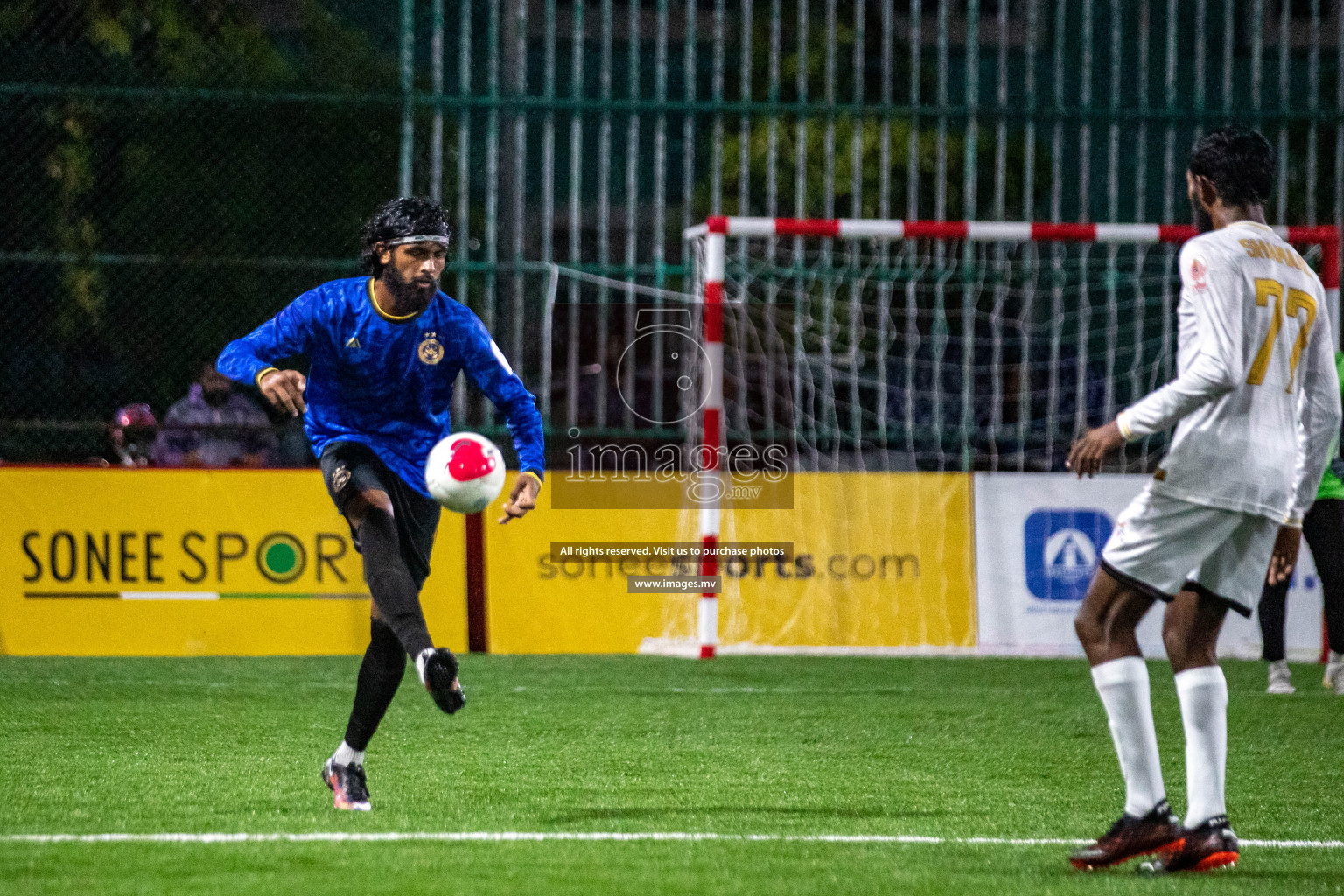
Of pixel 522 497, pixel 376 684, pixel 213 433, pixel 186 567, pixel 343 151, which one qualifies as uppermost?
pixel 343 151

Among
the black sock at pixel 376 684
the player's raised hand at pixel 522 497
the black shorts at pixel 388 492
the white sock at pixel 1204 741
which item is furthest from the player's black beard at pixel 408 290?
the white sock at pixel 1204 741

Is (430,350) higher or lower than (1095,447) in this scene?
higher

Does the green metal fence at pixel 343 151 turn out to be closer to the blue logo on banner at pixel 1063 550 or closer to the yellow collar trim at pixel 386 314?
the blue logo on banner at pixel 1063 550

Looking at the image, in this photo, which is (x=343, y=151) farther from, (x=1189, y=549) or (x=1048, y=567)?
(x=1189, y=549)

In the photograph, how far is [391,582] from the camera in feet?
16.9

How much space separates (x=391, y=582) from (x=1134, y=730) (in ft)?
6.90

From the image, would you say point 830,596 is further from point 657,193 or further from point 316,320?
point 316,320

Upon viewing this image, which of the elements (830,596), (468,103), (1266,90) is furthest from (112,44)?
(1266,90)

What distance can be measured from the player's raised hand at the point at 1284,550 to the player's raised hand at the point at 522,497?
2127mm

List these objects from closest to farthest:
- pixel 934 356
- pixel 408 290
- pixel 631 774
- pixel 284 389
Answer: pixel 284 389 → pixel 408 290 → pixel 631 774 → pixel 934 356

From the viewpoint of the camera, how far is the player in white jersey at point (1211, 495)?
4.55 metres

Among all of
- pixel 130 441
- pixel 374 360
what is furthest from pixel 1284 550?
pixel 130 441

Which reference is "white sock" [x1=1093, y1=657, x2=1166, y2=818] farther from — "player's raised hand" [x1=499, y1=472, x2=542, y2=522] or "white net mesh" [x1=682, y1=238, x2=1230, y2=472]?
"white net mesh" [x1=682, y1=238, x2=1230, y2=472]

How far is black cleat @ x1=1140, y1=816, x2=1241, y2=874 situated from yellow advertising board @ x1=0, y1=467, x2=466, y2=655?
635cm
